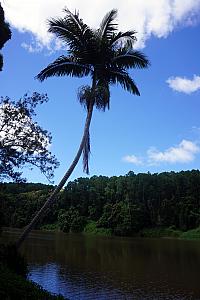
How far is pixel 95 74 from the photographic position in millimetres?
20141

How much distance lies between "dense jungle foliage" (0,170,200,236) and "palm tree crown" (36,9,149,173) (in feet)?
289

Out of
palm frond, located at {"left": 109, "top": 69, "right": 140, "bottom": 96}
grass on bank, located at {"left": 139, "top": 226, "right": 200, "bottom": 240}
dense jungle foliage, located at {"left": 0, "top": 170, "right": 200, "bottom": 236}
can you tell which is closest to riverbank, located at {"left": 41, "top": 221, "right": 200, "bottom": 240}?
grass on bank, located at {"left": 139, "top": 226, "right": 200, "bottom": 240}

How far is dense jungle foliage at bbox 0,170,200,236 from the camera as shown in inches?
4584

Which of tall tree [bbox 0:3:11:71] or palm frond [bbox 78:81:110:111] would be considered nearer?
tall tree [bbox 0:3:11:71]

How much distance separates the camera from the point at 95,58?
19.9m

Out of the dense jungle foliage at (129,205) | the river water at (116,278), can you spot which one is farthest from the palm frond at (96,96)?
the dense jungle foliage at (129,205)

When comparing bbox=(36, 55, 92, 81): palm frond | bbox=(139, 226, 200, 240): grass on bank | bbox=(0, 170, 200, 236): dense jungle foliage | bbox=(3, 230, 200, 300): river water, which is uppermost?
bbox=(0, 170, 200, 236): dense jungle foliage

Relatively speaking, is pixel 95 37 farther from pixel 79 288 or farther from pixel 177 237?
pixel 177 237

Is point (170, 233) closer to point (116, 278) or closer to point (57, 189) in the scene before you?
point (116, 278)

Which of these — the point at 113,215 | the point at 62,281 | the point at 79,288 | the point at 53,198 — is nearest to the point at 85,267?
the point at 62,281

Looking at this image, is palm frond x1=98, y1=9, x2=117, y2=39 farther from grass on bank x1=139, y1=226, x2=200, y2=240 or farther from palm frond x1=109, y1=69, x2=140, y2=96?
grass on bank x1=139, y1=226, x2=200, y2=240

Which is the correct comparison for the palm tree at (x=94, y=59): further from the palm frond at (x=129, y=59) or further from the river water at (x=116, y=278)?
the river water at (x=116, y=278)

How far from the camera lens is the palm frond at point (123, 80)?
20.3 meters

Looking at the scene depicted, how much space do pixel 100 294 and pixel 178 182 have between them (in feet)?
326
